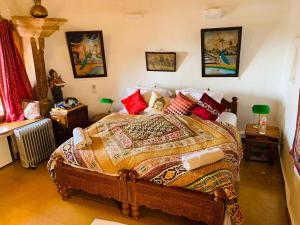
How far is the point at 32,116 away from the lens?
140 inches

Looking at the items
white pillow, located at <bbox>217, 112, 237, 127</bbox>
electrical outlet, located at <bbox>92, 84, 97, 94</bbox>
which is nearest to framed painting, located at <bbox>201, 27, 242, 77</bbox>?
white pillow, located at <bbox>217, 112, 237, 127</bbox>

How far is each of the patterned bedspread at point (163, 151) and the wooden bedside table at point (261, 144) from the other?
501 millimetres

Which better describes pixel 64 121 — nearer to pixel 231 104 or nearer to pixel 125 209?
pixel 125 209

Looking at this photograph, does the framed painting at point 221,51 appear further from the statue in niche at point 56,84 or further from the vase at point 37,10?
the statue in niche at point 56,84

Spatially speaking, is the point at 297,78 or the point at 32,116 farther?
the point at 32,116

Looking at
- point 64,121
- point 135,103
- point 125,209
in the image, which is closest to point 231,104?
point 135,103

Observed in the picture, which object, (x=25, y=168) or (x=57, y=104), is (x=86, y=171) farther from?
(x=57, y=104)

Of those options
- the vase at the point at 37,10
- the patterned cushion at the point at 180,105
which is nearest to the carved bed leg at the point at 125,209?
the patterned cushion at the point at 180,105

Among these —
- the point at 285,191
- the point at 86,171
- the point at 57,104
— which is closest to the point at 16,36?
the point at 57,104

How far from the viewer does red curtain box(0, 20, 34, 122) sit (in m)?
3.31

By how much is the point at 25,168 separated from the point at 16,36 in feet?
6.47

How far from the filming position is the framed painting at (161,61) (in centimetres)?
377

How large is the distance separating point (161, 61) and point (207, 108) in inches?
45.6

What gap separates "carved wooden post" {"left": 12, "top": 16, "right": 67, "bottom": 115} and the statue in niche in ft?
0.46
